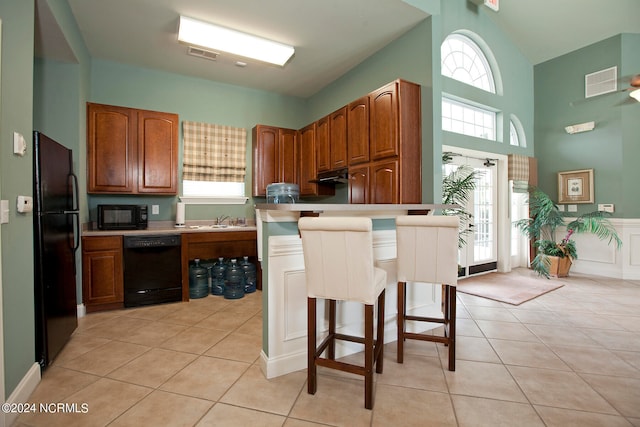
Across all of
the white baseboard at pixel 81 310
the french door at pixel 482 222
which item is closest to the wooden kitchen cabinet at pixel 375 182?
the french door at pixel 482 222

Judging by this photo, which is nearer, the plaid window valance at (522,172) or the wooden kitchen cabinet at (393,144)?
the wooden kitchen cabinet at (393,144)

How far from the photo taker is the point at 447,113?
4.17m

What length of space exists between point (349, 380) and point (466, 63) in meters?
4.66

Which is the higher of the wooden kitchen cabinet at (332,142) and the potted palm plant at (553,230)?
the wooden kitchen cabinet at (332,142)

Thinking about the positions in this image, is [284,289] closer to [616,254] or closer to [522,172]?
[522,172]

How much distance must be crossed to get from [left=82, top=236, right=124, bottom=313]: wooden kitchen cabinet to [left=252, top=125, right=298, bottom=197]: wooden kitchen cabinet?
1.91m

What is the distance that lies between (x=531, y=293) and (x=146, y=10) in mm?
5288

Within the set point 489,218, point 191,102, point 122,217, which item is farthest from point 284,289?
point 489,218

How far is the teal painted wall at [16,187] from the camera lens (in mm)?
1473

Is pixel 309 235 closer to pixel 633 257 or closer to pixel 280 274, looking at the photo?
pixel 280 274

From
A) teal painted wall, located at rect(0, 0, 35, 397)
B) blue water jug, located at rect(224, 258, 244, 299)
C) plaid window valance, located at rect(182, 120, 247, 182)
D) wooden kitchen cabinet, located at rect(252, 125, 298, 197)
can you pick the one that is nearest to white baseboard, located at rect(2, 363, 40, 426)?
teal painted wall, located at rect(0, 0, 35, 397)

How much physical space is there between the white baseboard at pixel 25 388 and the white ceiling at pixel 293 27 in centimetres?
249

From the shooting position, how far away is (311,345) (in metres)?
1.69

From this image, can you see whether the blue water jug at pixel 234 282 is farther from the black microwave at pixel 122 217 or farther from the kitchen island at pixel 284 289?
the kitchen island at pixel 284 289
